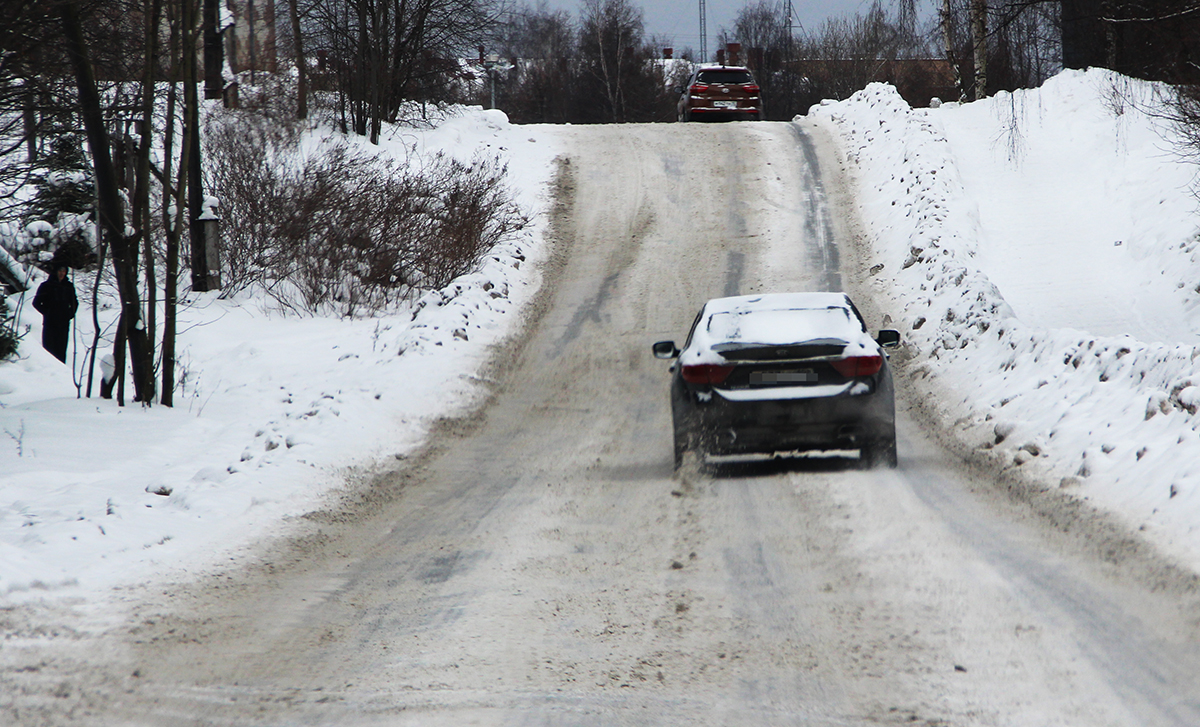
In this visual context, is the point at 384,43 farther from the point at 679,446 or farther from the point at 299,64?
the point at 679,446

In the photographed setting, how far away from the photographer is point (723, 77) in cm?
3169

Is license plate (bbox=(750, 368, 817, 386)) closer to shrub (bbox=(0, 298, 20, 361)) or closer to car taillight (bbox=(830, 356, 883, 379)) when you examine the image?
car taillight (bbox=(830, 356, 883, 379))

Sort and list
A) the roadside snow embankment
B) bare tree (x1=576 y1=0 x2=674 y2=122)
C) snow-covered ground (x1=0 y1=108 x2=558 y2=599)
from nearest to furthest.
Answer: snow-covered ground (x1=0 y1=108 x2=558 y2=599)
the roadside snow embankment
bare tree (x1=576 y1=0 x2=674 y2=122)

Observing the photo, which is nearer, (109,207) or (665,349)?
(665,349)

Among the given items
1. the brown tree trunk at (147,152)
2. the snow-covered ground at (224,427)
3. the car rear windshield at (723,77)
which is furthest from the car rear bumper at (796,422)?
the car rear windshield at (723,77)

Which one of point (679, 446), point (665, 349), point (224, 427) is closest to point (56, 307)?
point (224, 427)

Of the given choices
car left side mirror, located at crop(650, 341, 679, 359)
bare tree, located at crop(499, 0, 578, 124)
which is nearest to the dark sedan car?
car left side mirror, located at crop(650, 341, 679, 359)

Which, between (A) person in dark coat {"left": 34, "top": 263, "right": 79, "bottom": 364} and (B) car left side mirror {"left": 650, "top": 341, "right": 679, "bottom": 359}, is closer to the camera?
(B) car left side mirror {"left": 650, "top": 341, "right": 679, "bottom": 359}

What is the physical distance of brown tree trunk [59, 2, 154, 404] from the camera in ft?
33.4

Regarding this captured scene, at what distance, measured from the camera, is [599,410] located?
40.4 ft

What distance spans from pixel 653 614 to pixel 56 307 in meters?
11.8

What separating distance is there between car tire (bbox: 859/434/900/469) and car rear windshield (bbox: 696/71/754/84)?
24.5 metres

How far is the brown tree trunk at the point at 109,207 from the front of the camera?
401 inches

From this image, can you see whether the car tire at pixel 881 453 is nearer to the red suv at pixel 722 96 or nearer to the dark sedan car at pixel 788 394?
the dark sedan car at pixel 788 394
